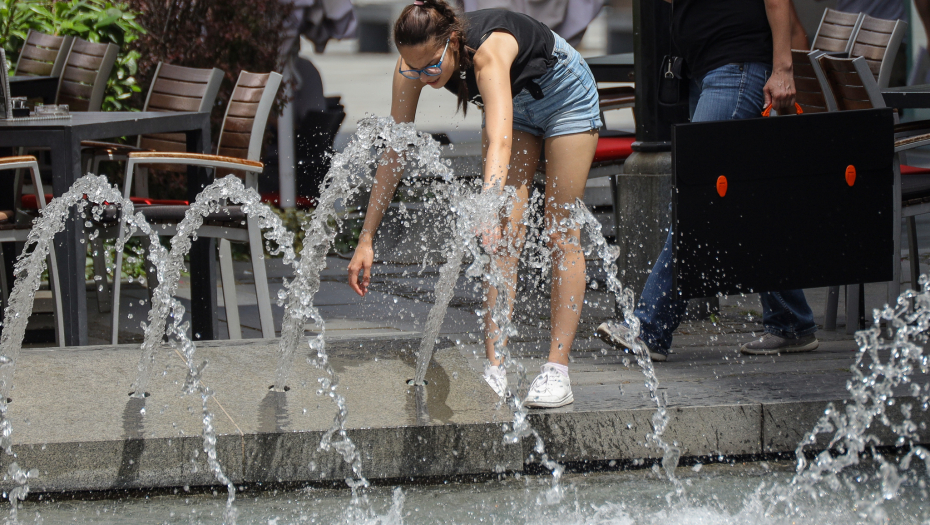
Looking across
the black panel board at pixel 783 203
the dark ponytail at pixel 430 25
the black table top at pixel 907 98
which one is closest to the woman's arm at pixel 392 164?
the dark ponytail at pixel 430 25

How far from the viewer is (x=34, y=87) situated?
6.15m

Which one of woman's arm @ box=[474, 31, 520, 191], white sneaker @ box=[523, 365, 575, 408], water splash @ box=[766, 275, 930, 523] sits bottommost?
water splash @ box=[766, 275, 930, 523]

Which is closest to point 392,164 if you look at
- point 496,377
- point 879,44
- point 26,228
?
point 496,377

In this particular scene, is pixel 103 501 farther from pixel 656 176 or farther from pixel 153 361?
pixel 656 176

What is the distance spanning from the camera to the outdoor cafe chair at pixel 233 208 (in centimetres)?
424

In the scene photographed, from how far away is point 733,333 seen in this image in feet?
15.4

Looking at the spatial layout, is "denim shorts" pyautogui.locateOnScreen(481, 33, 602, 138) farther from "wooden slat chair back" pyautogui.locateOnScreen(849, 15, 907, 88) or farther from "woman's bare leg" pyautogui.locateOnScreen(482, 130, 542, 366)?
"wooden slat chair back" pyautogui.locateOnScreen(849, 15, 907, 88)

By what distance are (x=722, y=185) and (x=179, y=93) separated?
9.75 feet

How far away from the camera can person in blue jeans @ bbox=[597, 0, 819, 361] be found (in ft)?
12.8

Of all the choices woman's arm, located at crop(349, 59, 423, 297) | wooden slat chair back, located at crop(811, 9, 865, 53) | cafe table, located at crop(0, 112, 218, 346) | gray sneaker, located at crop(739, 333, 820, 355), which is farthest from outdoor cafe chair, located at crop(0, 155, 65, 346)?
wooden slat chair back, located at crop(811, 9, 865, 53)

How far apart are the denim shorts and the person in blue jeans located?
641mm

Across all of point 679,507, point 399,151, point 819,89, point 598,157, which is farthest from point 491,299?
point 598,157

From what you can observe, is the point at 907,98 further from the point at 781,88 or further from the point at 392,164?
the point at 392,164

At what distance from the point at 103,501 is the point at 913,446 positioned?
7.73ft
